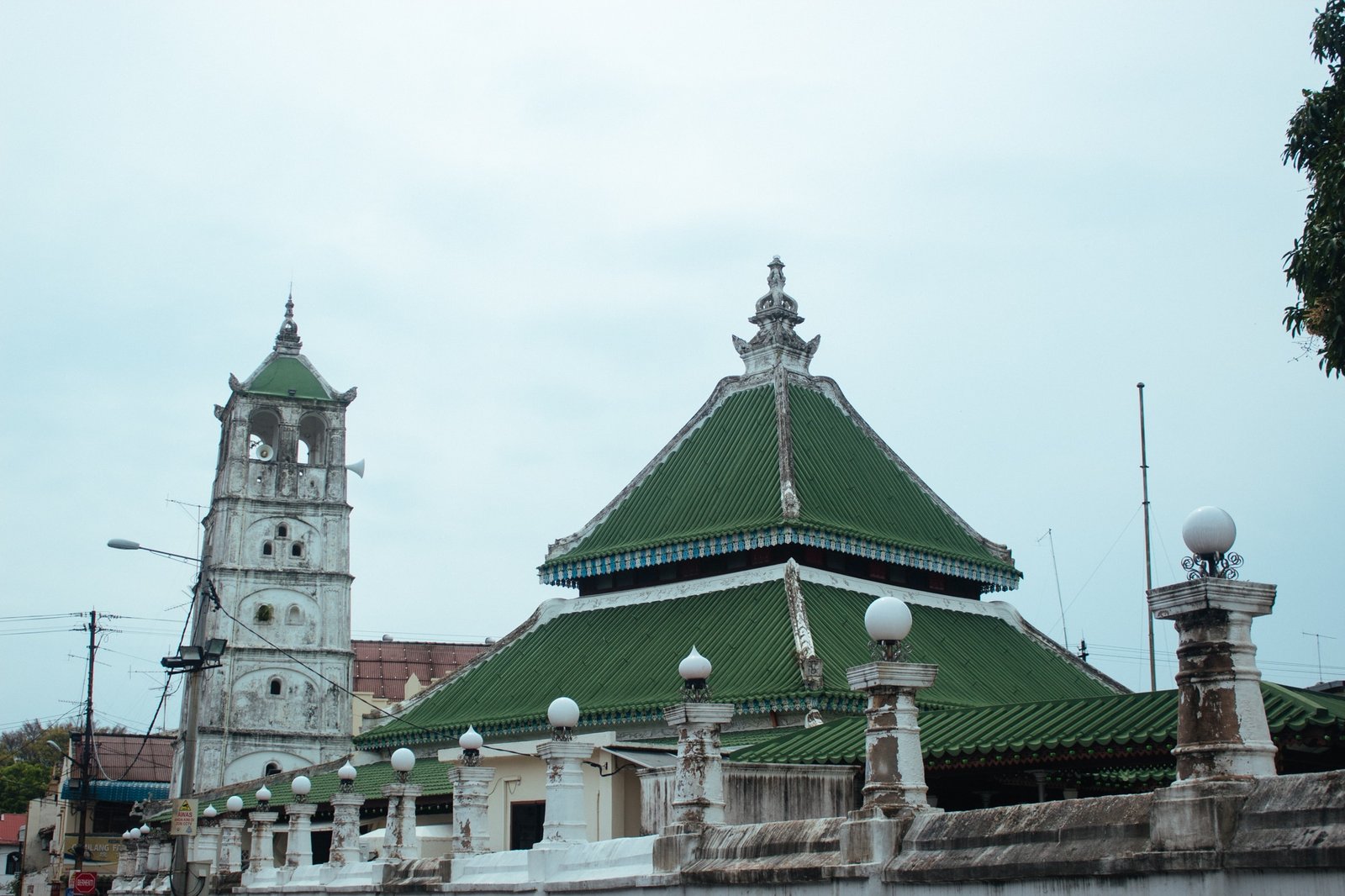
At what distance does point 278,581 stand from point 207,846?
110 ft

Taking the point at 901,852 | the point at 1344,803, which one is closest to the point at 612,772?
the point at 901,852

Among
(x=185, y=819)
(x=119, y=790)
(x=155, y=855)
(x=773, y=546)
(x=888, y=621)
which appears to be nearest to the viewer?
(x=888, y=621)

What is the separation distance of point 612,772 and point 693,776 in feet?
27.2

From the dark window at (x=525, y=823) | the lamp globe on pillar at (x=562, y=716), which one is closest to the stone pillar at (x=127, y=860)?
the dark window at (x=525, y=823)

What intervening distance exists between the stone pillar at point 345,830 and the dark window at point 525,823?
124 inches

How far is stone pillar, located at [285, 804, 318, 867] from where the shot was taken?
91.2ft

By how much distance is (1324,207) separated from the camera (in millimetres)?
17547

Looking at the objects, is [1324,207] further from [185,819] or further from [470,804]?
[185,819]

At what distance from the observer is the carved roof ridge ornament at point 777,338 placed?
36.1 metres

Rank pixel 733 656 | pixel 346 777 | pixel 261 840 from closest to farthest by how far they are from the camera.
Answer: pixel 346 777
pixel 733 656
pixel 261 840

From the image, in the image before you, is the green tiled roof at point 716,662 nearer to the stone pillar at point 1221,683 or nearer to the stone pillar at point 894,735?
the stone pillar at point 894,735

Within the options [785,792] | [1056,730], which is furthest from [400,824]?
[1056,730]

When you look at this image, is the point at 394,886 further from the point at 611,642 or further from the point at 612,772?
the point at 611,642

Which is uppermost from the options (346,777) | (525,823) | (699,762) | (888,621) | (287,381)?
(287,381)
